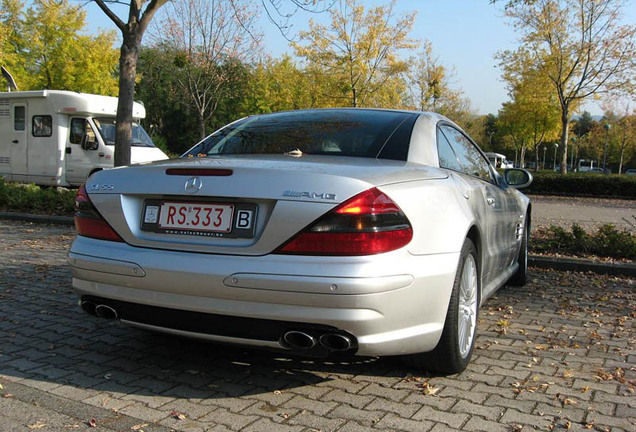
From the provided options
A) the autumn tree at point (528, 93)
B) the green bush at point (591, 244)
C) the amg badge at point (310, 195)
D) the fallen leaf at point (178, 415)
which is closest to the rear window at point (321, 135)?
the amg badge at point (310, 195)

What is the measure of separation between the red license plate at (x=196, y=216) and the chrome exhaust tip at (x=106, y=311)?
56 cm

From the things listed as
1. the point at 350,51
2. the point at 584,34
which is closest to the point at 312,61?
the point at 350,51

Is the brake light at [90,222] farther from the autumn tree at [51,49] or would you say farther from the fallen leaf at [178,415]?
the autumn tree at [51,49]

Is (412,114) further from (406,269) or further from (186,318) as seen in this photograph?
(186,318)

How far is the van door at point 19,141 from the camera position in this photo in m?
17.1

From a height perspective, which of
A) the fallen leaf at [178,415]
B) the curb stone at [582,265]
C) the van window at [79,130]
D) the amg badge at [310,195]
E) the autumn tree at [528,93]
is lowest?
the fallen leaf at [178,415]

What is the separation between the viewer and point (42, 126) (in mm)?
16781

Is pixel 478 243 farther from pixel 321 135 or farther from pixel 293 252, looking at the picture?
pixel 293 252

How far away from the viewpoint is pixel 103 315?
3324 millimetres

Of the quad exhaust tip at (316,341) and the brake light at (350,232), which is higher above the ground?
the brake light at (350,232)

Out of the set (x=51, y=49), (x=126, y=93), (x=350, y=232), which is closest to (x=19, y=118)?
(x=126, y=93)

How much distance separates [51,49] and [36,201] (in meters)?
20.2

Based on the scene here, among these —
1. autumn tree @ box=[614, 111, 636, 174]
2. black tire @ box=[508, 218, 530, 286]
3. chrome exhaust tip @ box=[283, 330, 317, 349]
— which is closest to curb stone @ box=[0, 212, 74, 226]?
black tire @ box=[508, 218, 530, 286]

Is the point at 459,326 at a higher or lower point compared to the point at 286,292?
lower
